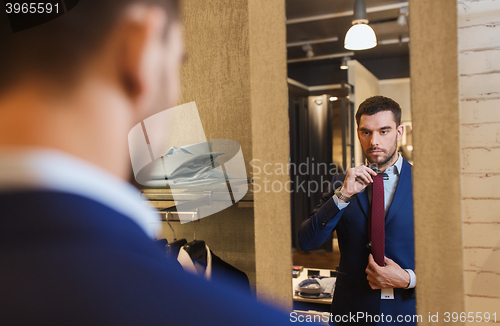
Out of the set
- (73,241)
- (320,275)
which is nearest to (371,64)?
(320,275)

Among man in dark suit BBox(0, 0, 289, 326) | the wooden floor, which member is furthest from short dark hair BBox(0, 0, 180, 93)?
the wooden floor

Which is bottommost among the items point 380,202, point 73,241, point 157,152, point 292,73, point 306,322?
point 306,322

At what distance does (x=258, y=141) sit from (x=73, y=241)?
573 millimetres

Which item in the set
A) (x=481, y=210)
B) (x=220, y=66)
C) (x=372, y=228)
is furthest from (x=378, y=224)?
(x=481, y=210)

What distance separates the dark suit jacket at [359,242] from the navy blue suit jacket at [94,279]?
149 mm

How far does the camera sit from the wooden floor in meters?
0.60

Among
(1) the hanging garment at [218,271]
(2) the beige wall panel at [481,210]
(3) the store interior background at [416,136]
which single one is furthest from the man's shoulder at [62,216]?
(2) the beige wall panel at [481,210]

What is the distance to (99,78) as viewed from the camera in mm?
903

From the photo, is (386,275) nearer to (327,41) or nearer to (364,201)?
(364,201)

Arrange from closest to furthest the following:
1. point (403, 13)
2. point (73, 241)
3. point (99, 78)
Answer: point (403, 13)
point (73, 241)
point (99, 78)

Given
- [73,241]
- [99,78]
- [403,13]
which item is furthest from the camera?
[99,78]

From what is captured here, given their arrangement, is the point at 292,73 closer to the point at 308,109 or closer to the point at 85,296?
the point at 308,109

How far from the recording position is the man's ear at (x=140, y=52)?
2.82 ft

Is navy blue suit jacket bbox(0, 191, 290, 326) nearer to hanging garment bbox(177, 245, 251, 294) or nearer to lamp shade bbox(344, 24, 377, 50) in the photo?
hanging garment bbox(177, 245, 251, 294)
